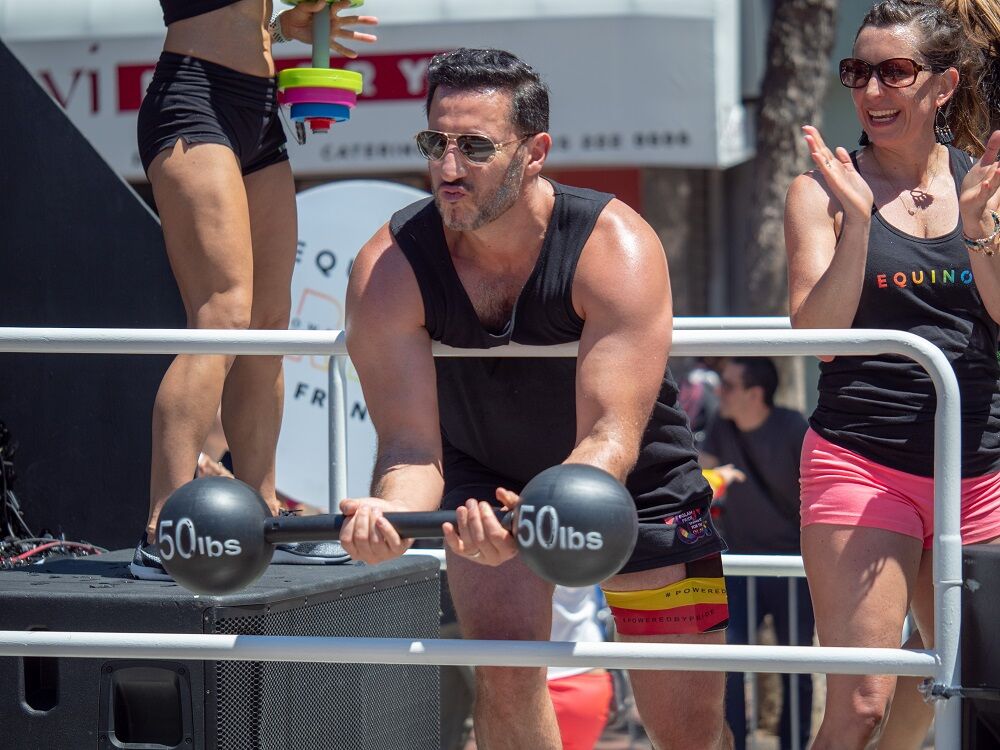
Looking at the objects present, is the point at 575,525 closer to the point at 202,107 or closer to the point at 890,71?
the point at 890,71

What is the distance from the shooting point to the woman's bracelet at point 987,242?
3.12m

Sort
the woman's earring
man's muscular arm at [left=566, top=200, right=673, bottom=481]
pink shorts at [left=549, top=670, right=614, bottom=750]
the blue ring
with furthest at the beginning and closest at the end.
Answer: pink shorts at [left=549, top=670, right=614, bottom=750]
the blue ring
the woman's earring
man's muscular arm at [left=566, top=200, right=673, bottom=481]

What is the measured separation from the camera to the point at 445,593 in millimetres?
5320

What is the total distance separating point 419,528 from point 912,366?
1287mm

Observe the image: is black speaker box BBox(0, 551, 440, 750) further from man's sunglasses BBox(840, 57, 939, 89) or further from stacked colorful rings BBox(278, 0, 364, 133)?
man's sunglasses BBox(840, 57, 939, 89)

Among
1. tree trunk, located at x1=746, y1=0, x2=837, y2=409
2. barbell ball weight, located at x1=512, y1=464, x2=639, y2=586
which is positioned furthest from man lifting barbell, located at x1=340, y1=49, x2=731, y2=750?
tree trunk, located at x1=746, y1=0, x2=837, y2=409

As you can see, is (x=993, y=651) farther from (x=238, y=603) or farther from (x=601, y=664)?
(x=238, y=603)

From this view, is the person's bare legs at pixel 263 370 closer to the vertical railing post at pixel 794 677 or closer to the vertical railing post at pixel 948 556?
the vertical railing post at pixel 948 556

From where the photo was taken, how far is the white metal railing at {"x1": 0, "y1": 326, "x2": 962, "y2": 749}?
8.39ft

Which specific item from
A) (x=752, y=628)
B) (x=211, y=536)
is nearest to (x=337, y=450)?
(x=211, y=536)

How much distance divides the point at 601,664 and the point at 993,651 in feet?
2.31

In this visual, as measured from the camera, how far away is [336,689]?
3477 mm

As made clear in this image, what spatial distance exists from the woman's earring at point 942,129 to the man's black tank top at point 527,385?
0.91m

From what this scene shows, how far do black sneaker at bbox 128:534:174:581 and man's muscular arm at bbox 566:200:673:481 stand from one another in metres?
1.08
